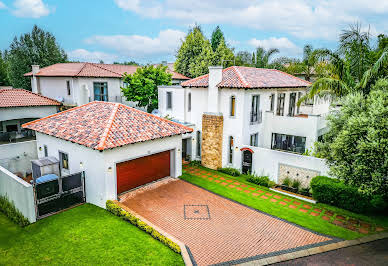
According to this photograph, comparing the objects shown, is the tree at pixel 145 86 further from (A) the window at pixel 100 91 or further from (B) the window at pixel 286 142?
(B) the window at pixel 286 142

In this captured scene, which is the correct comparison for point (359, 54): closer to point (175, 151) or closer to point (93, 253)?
point (175, 151)

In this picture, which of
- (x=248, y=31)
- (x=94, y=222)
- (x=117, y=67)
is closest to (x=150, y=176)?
(x=94, y=222)

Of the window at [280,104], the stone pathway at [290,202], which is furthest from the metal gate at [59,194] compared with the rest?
the window at [280,104]

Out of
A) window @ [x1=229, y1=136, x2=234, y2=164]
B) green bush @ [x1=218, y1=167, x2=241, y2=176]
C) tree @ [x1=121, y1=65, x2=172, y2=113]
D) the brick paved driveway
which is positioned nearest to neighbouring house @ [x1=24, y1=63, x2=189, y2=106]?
tree @ [x1=121, y1=65, x2=172, y2=113]

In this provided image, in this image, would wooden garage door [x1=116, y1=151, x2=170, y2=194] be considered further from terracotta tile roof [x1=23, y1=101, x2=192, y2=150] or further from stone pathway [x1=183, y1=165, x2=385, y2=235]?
stone pathway [x1=183, y1=165, x2=385, y2=235]

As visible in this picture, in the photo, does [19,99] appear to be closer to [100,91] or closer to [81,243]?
[100,91]
